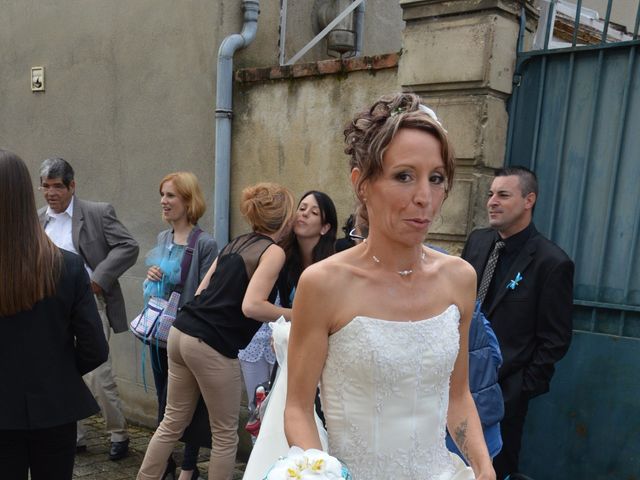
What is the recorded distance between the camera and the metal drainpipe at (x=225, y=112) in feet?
16.4

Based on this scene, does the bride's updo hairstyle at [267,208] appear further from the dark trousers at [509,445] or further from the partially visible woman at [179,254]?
the dark trousers at [509,445]

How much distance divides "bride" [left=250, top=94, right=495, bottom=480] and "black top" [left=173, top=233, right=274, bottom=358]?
1.85 metres

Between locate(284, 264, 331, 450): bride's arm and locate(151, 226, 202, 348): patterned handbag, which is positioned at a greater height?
locate(284, 264, 331, 450): bride's arm

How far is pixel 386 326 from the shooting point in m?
1.84

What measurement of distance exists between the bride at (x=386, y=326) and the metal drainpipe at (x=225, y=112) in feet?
10.8

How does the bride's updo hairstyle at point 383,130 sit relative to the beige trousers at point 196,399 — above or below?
above

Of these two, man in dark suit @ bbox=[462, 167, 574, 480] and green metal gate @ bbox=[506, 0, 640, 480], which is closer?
man in dark suit @ bbox=[462, 167, 574, 480]

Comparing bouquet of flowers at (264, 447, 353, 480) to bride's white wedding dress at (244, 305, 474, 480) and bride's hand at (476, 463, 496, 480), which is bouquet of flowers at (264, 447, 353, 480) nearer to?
bride's white wedding dress at (244, 305, 474, 480)

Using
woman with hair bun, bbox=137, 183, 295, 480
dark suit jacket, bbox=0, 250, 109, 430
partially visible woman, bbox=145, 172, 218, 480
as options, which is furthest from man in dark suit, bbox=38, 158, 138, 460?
dark suit jacket, bbox=0, 250, 109, 430

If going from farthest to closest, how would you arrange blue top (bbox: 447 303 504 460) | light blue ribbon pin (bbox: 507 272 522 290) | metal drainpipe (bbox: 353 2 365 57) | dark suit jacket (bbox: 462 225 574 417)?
metal drainpipe (bbox: 353 2 365 57)
light blue ribbon pin (bbox: 507 272 522 290)
dark suit jacket (bbox: 462 225 574 417)
blue top (bbox: 447 303 504 460)

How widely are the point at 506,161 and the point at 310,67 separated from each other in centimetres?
160

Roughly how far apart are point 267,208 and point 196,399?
49.6 inches

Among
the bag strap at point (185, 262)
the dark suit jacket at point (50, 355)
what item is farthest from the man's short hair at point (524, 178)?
the dark suit jacket at point (50, 355)

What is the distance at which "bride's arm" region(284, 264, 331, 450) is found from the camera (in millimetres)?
1794
